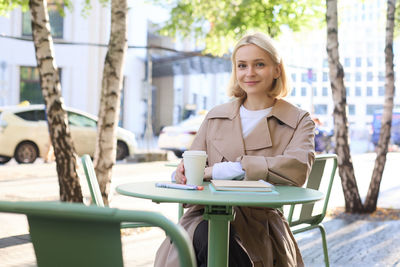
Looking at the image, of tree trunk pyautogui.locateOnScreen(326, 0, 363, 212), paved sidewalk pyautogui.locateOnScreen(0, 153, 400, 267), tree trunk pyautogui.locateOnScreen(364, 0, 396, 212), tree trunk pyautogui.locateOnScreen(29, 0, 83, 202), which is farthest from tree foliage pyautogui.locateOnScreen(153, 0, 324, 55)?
tree trunk pyautogui.locateOnScreen(29, 0, 83, 202)

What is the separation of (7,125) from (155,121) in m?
27.4

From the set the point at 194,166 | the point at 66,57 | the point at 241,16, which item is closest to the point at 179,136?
the point at 241,16

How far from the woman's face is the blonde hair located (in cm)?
2

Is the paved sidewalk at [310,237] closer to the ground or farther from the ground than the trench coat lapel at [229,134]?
closer to the ground

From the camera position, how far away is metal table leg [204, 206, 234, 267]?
229 centimetres

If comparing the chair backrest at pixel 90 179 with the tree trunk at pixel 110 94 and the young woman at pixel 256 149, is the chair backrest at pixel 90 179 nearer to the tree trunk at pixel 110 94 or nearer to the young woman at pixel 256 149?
the young woman at pixel 256 149

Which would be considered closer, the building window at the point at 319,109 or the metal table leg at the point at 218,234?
the metal table leg at the point at 218,234

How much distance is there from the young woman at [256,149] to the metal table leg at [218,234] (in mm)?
191

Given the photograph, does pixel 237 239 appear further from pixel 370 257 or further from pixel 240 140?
pixel 370 257

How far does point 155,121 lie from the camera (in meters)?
41.2

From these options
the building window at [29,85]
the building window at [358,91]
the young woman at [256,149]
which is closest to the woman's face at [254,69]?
the young woman at [256,149]

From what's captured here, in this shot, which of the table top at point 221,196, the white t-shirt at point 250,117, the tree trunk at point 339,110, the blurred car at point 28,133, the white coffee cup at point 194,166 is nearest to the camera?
the table top at point 221,196

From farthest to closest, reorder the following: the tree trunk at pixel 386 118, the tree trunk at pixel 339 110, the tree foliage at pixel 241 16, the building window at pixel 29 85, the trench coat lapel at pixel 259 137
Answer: the building window at pixel 29 85
the tree foliage at pixel 241 16
the tree trunk at pixel 386 118
the tree trunk at pixel 339 110
the trench coat lapel at pixel 259 137

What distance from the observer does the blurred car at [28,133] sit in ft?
45.6
